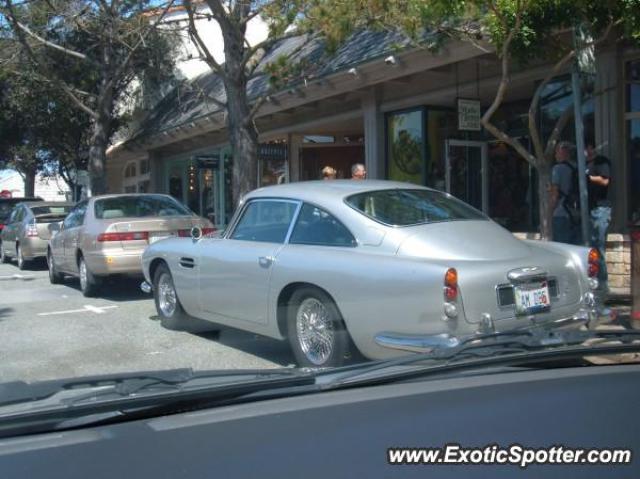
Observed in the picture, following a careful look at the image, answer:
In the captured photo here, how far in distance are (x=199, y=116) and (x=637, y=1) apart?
1382 centimetres

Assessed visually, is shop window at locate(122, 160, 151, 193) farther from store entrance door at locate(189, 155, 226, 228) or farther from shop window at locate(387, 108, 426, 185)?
shop window at locate(387, 108, 426, 185)

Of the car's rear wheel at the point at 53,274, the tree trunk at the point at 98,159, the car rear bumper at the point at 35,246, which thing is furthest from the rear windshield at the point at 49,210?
the tree trunk at the point at 98,159

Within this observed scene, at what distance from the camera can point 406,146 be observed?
1501 centimetres

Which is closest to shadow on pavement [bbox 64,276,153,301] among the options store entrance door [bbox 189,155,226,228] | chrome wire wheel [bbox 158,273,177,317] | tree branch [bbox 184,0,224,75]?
chrome wire wheel [bbox 158,273,177,317]

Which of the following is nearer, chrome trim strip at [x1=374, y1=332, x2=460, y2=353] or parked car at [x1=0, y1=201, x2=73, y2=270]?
chrome trim strip at [x1=374, y1=332, x2=460, y2=353]

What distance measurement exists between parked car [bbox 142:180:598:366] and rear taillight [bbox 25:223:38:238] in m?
9.45

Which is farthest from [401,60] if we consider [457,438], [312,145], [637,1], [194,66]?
[194,66]

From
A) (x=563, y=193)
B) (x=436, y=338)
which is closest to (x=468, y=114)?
(x=563, y=193)

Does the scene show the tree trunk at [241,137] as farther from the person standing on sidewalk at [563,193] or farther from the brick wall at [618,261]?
the brick wall at [618,261]

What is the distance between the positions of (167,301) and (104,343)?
0.85m

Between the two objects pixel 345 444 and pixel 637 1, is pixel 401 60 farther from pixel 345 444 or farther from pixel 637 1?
pixel 345 444

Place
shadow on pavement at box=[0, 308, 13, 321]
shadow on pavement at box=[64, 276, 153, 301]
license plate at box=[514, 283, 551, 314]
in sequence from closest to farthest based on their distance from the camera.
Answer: license plate at box=[514, 283, 551, 314] < shadow on pavement at box=[0, 308, 13, 321] < shadow on pavement at box=[64, 276, 153, 301]

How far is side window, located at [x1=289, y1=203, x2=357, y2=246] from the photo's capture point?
5859 millimetres

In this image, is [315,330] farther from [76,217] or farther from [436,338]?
[76,217]
